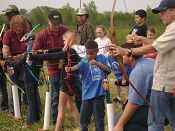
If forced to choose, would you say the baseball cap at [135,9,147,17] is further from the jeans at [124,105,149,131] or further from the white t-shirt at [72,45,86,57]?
the jeans at [124,105,149,131]

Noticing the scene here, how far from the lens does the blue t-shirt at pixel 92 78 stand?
6.48m

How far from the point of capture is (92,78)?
6.50m

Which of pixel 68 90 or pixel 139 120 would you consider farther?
pixel 68 90

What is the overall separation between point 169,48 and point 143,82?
450 mm

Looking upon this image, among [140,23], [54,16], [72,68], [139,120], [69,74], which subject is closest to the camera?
[139,120]

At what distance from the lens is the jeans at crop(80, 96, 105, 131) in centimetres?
648

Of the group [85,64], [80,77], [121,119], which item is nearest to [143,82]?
[121,119]

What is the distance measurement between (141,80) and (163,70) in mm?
243

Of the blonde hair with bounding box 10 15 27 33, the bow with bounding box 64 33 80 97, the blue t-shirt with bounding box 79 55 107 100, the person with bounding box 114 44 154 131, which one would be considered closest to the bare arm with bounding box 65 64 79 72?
the bow with bounding box 64 33 80 97

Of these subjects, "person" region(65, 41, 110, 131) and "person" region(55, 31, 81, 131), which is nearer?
"person" region(65, 41, 110, 131)

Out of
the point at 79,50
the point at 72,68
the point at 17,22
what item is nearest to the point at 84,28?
the point at 17,22

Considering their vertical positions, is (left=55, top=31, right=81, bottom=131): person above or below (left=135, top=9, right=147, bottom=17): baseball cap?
below

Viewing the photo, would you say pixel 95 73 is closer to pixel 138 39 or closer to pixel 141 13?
pixel 138 39

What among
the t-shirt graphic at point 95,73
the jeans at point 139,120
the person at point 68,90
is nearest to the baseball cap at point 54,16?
the person at point 68,90
